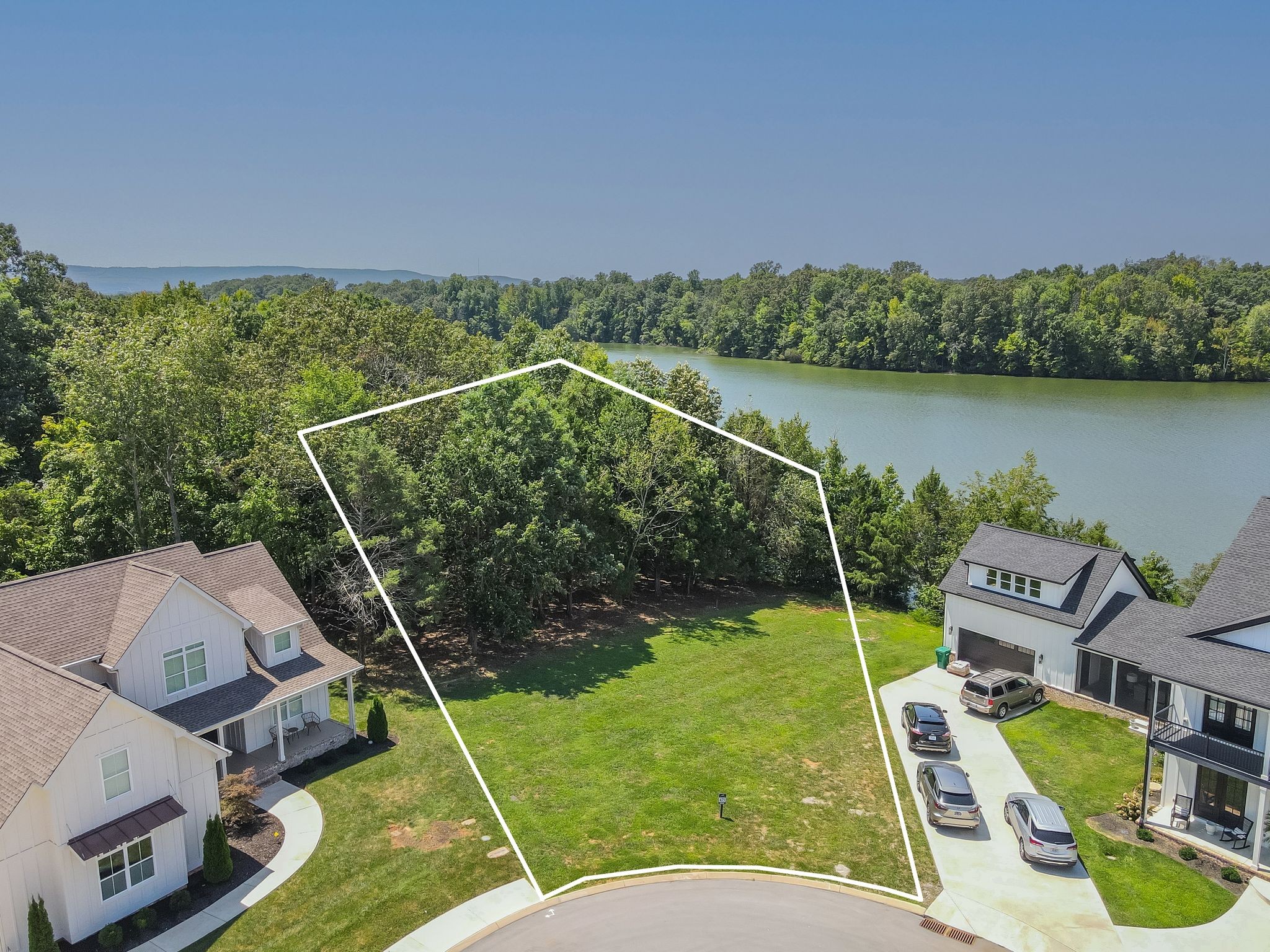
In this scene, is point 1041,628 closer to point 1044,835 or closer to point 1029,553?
point 1029,553

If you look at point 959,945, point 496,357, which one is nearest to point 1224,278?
point 496,357

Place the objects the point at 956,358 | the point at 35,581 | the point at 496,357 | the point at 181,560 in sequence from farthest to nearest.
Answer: the point at 956,358, the point at 496,357, the point at 181,560, the point at 35,581

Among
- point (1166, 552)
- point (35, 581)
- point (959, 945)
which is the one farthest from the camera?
point (1166, 552)

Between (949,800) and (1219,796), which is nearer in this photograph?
(949,800)

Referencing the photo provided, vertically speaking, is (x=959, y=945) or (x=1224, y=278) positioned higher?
(x=1224, y=278)

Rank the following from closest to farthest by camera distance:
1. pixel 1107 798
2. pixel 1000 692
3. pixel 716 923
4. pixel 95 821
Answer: pixel 716 923 < pixel 95 821 < pixel 1107 798 < pixel 1000 692

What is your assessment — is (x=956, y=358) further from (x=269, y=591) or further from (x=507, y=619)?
(x=269, y=591)

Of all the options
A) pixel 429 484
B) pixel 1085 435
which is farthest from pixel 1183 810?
pixel 1085 435
